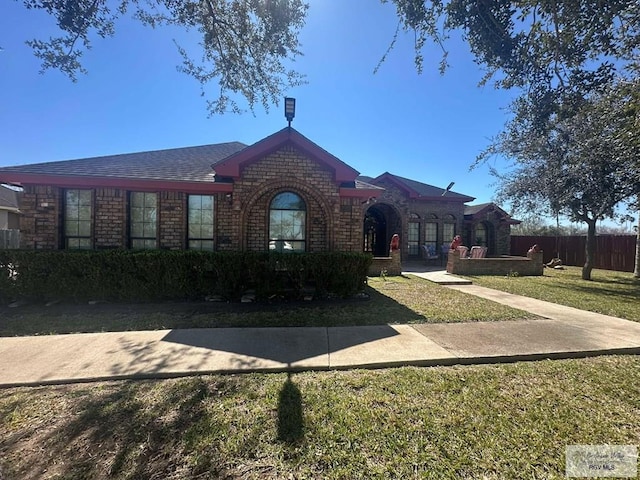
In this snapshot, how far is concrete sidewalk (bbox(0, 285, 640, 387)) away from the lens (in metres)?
3.61

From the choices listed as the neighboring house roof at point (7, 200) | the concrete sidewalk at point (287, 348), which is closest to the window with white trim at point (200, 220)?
the concrete sidewalk at point (287, 348)

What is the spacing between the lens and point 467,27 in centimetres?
557

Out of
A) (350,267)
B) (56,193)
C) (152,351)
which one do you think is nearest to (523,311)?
(350,267)

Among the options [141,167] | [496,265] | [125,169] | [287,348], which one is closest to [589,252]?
[496,265]

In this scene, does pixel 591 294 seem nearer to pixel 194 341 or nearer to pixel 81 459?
pixel 194 341

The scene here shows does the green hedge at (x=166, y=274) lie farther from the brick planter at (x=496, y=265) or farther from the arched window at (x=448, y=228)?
the arched window at (x=448, y=228)

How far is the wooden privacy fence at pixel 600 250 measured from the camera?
16.5 m

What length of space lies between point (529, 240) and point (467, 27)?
70.4ft

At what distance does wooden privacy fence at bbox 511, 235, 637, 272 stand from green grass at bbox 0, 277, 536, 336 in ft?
52.5

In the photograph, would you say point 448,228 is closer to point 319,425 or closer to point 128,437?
point 319,425

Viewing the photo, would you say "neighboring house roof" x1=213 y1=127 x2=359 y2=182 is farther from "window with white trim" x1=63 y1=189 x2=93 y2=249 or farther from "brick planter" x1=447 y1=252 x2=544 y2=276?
"brick planter" x1=447 y1=252 x2=544 y2=276

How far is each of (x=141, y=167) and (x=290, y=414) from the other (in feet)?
28.7

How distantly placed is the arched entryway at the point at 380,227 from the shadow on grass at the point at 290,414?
613 inches

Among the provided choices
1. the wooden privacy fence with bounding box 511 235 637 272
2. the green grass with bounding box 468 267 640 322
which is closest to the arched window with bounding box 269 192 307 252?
the green grass with bounding box 468 267 640 322
